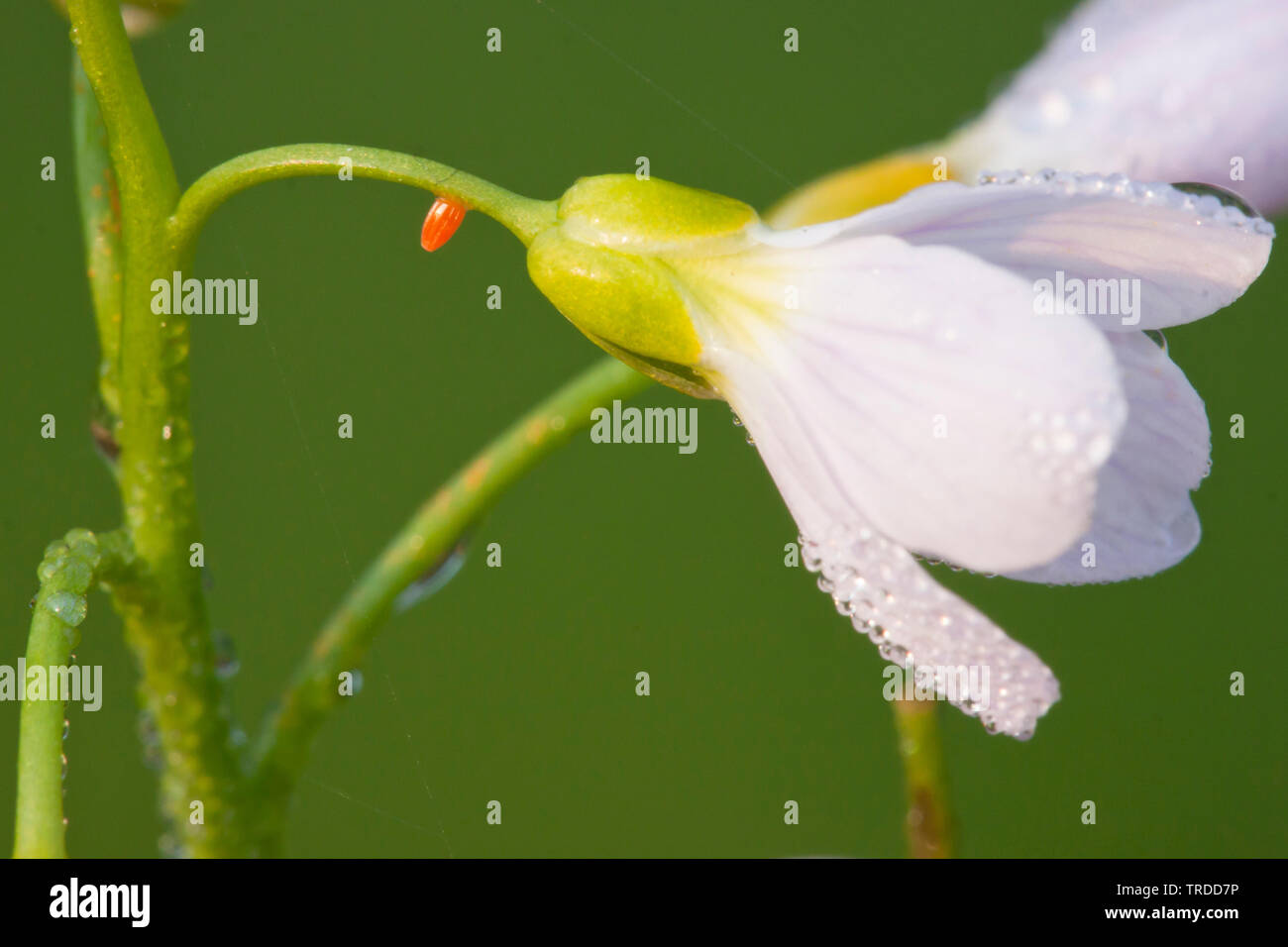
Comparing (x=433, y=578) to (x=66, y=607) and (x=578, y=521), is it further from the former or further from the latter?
(x=578, y=521)

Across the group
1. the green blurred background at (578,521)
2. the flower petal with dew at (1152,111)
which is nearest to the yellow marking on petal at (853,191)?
the flower petal with dew at (1152,111)

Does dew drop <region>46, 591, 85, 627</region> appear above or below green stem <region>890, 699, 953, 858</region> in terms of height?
above

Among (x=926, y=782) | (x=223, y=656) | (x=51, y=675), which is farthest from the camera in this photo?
(x=926, y=782)

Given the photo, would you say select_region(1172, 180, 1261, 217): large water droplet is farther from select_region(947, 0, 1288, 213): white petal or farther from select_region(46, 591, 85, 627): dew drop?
select_region(46, 591, 85, 627): dew drop

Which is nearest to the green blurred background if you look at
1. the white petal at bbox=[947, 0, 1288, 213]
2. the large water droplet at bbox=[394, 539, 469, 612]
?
the white petal at bbox=[947, 0, 1288, 213]

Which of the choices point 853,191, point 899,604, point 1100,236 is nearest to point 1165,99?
point 853,191

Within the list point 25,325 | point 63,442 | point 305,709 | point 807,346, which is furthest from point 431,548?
point 25,325

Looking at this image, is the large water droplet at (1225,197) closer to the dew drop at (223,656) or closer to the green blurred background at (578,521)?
the dew drop at (223,656)

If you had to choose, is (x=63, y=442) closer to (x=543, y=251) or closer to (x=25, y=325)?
(x=25, y=325)
